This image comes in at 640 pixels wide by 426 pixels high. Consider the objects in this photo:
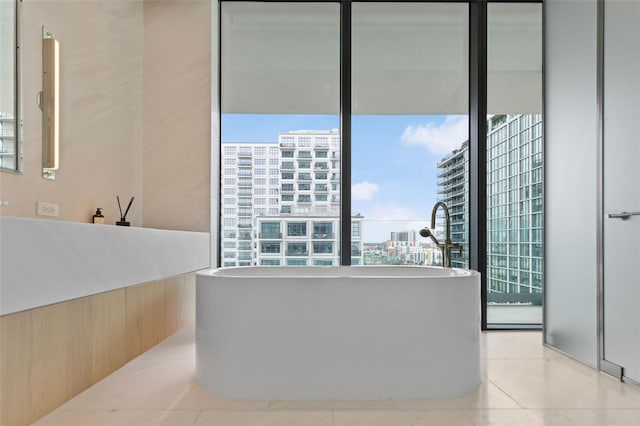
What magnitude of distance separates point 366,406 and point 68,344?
1147 millimetres

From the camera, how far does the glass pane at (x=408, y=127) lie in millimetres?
3441

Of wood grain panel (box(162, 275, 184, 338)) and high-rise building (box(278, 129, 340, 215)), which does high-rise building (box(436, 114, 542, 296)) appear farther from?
wood grain panel (box(162, 275, 184, 338))

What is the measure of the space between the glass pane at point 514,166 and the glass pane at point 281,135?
44.8 inches

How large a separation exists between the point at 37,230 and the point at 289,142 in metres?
2.34

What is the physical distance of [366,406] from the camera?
1734 millimetres

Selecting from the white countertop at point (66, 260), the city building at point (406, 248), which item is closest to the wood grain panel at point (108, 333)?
the white countertop at point (66, 260)

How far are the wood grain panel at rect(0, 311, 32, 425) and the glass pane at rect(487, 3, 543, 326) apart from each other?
280 centimetres

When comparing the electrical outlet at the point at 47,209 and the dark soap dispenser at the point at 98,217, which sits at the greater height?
the electrical outlet at the point at 47,209

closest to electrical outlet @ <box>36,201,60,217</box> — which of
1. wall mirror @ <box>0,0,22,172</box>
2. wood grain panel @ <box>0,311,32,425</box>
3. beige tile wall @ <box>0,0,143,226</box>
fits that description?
beige tile wall @ <box>0,0,143,226</box>

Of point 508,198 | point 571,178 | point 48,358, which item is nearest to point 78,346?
point 48,358

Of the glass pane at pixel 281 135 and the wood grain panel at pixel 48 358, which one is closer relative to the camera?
the wood grain panel at pixel 48 358

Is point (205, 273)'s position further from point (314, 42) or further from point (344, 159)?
point (314, 42)

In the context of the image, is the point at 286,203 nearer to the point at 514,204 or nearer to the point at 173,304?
the point at 173,304

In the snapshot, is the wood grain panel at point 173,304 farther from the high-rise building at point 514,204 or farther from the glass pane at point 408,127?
the high-rise building at point 514,204
